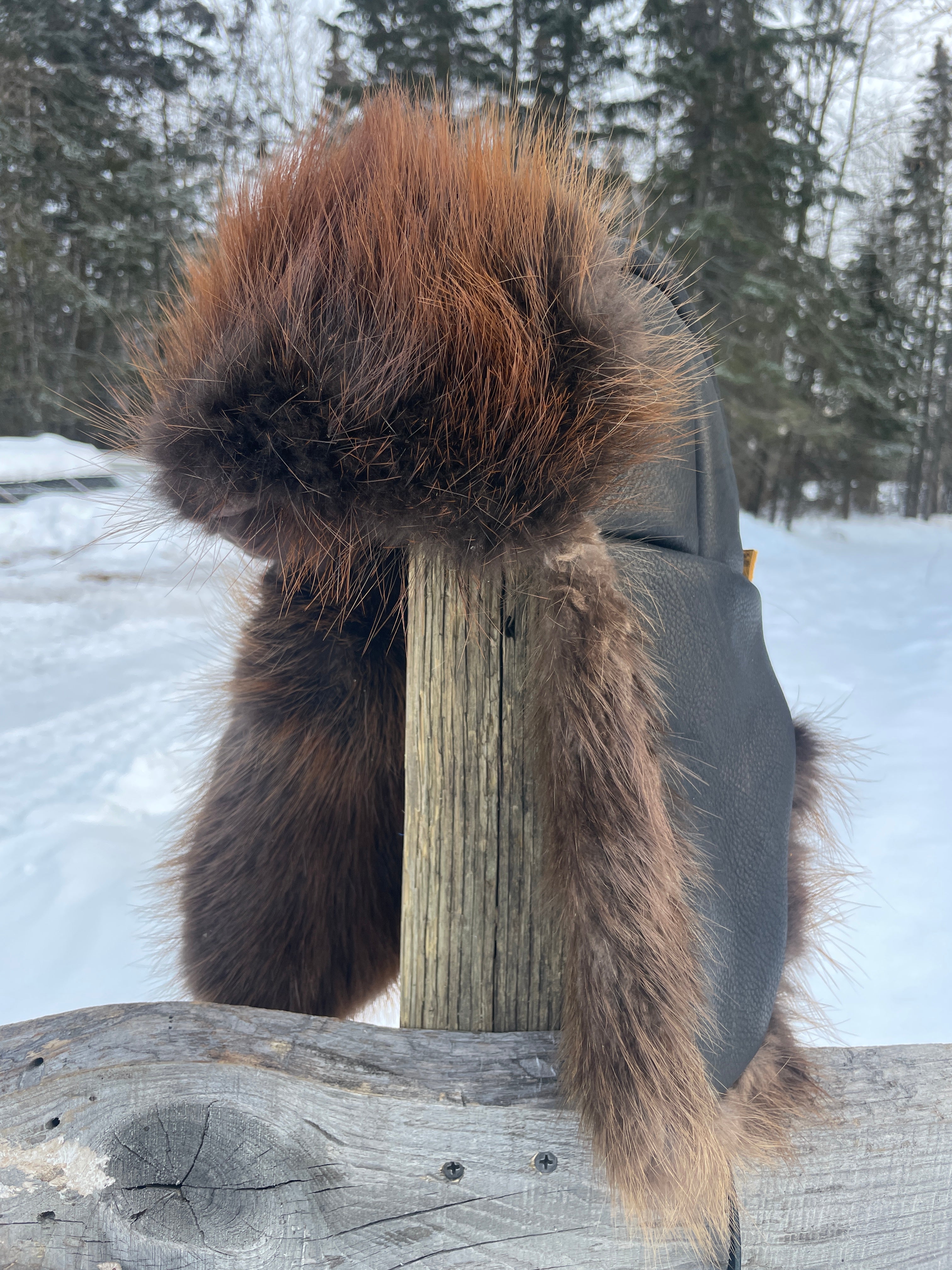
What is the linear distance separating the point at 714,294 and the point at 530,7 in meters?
2.67

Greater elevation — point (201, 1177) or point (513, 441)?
point (513, 441)

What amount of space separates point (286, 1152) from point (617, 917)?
0.34 metres

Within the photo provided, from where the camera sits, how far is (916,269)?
20.6 ft

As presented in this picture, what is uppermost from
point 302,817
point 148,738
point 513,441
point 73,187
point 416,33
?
point 416,33

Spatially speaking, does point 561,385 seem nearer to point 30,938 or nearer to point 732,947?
point 732,947

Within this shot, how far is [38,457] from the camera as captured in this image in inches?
193

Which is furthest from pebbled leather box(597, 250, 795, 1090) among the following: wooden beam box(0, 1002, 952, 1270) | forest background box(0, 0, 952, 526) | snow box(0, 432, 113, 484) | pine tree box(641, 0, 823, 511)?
pine tree box(641, 0, 823, 511)

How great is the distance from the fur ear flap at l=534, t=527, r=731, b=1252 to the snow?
3.90m

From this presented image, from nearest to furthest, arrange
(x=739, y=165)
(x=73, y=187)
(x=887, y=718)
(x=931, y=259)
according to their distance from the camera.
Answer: (x=887, y=718)
(x=73, y=187)
(x=931, y=259)
(x=739, y=165)

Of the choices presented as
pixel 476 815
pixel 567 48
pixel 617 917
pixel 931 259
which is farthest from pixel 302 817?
pixel 931 259

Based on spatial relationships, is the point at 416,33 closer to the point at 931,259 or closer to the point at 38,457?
the point at 38,457

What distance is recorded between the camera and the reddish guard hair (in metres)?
0.49

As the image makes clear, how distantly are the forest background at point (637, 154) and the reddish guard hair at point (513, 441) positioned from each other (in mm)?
4927

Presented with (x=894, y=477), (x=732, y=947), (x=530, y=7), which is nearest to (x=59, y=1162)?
(x=732, y=947)
